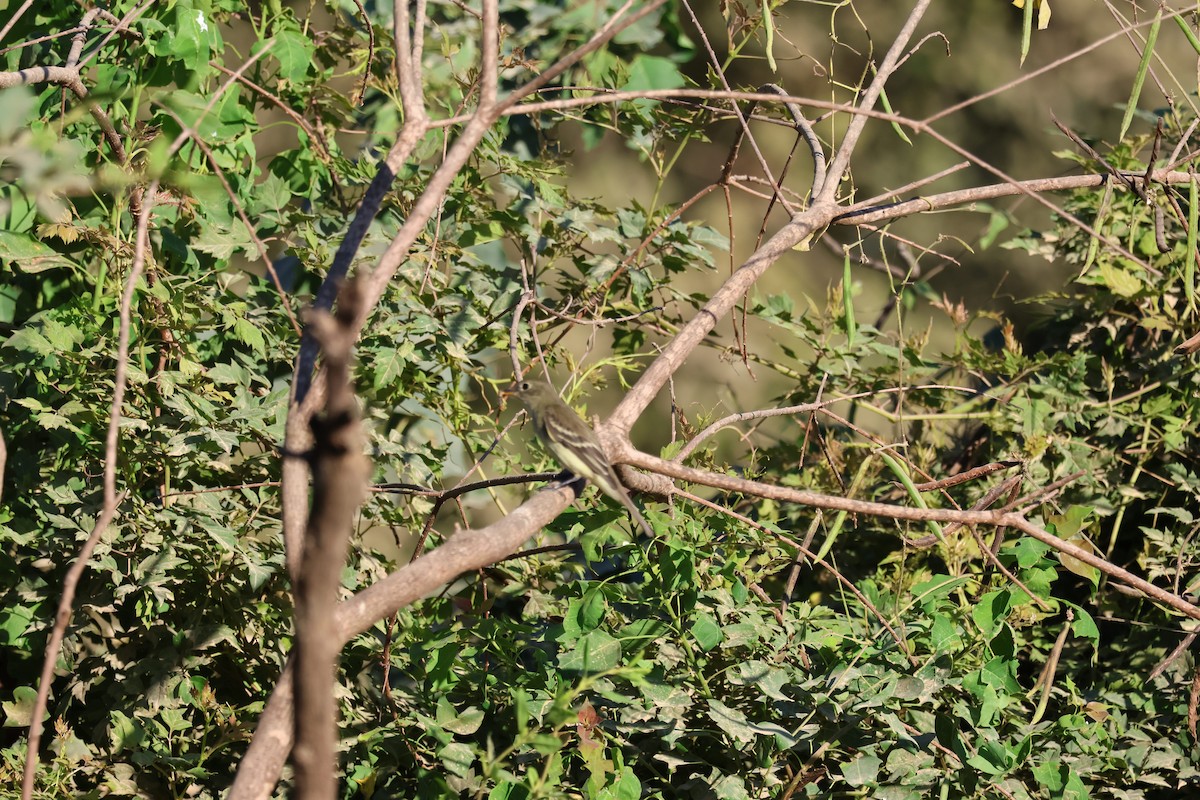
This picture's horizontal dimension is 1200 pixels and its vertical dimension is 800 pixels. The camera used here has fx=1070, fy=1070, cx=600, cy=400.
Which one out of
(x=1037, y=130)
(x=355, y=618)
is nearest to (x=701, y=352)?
(x=1037, y=130)

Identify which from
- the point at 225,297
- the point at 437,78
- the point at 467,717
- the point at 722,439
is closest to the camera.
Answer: the point at 467,717

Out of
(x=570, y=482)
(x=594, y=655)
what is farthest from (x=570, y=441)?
(x=594, y=655)

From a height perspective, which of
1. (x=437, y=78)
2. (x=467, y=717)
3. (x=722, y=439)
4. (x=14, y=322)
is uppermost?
(x=437, y=78)

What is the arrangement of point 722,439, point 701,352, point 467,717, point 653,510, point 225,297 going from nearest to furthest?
point 467,717 → point 653,510 → point 225,297 → point 722,439 → point 701,352

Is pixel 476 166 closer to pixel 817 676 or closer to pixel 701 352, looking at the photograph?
pixel 817 676

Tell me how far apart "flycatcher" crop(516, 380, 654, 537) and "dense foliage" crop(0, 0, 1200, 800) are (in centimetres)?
8

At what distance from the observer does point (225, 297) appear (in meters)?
2.85

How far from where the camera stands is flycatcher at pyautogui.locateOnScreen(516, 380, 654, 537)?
2369mm

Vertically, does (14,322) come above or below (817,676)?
above

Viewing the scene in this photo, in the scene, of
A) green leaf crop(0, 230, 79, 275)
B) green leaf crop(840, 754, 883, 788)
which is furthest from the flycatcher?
green leaf crop(0, 230, 79, 275)

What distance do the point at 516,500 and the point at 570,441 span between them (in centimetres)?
107

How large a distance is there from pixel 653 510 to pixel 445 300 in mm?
885

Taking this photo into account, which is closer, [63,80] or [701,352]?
[63,80]

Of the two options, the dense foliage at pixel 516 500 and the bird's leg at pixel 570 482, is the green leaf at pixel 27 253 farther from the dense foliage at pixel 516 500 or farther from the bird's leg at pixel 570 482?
the bird's leg at pixel 570 482
